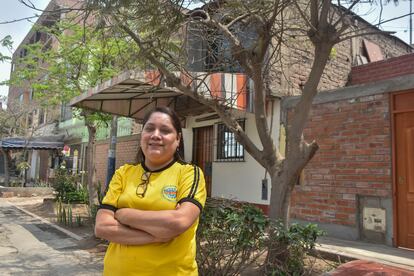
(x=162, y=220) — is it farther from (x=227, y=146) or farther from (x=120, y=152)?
(x=120, y=152)

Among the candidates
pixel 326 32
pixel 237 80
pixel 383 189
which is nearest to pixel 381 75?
pixel 237 80

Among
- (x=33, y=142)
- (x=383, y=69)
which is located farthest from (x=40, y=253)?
(x=33, y=142)

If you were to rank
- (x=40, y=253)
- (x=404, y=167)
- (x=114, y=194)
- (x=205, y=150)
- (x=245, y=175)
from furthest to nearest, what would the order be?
(x=205, y=150)
(x=245, y=175)
(x=40, y=253)
(x=404, y=167)
(x=114, y=194)

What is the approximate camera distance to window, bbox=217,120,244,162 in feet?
32.7

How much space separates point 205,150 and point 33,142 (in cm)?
1355

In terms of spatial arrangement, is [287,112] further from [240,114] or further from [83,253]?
[83,253]

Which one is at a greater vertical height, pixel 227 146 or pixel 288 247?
pixel 227 146

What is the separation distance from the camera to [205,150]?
37.4 feet

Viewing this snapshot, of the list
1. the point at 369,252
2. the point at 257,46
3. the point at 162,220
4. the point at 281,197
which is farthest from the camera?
the point at 369,252

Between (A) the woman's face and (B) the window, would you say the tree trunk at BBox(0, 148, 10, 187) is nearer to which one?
(B) the window

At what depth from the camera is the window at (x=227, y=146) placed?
9.96 m

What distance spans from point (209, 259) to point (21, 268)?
3.22 metres

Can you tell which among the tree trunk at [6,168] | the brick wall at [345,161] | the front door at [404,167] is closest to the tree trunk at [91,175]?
the brick wall at [345,161]

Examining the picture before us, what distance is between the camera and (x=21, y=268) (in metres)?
5.94
